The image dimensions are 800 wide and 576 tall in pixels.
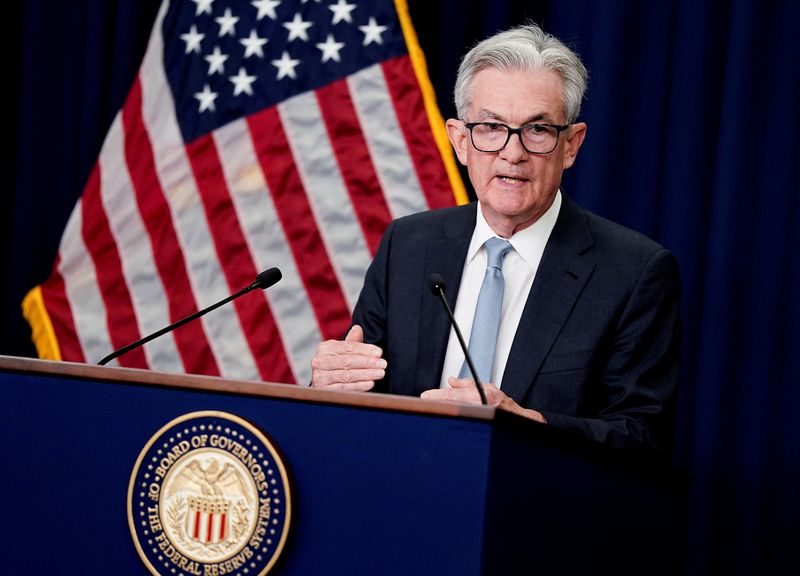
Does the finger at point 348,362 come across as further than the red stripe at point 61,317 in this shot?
No

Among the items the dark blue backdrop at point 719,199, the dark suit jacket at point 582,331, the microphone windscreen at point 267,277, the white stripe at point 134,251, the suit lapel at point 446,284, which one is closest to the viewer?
the microphone windscreen at point 267,277

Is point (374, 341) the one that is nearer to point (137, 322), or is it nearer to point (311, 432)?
point (311, 432)

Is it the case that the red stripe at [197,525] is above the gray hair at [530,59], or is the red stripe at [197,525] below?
below

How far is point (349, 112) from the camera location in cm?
345

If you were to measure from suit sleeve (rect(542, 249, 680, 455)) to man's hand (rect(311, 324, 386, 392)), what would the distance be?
0.44 m

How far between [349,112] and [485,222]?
118cm

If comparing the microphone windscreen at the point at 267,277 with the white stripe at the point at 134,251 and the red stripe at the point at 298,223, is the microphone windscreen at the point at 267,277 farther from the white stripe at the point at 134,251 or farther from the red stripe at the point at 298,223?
the white stripe at the point at 134,251

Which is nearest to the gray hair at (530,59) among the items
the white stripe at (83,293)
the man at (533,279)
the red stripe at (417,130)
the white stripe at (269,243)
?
the man at (533,279)

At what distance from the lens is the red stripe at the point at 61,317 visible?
3.65 meters

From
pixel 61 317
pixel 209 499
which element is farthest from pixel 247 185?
pixel 209 499

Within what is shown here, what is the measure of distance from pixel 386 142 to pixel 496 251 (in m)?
1.19

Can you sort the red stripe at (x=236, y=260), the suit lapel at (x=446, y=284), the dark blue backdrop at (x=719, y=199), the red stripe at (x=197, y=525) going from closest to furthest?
the red stripe at (x=197, y=525), the suit lapel at (x=446, y=284), the dark blue backdrop at (x=719, y=199), the red stripe at (x=236, y=260)

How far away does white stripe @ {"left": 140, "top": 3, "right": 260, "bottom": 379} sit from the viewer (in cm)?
350

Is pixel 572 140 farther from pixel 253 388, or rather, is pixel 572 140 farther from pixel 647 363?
pixel 253 388
